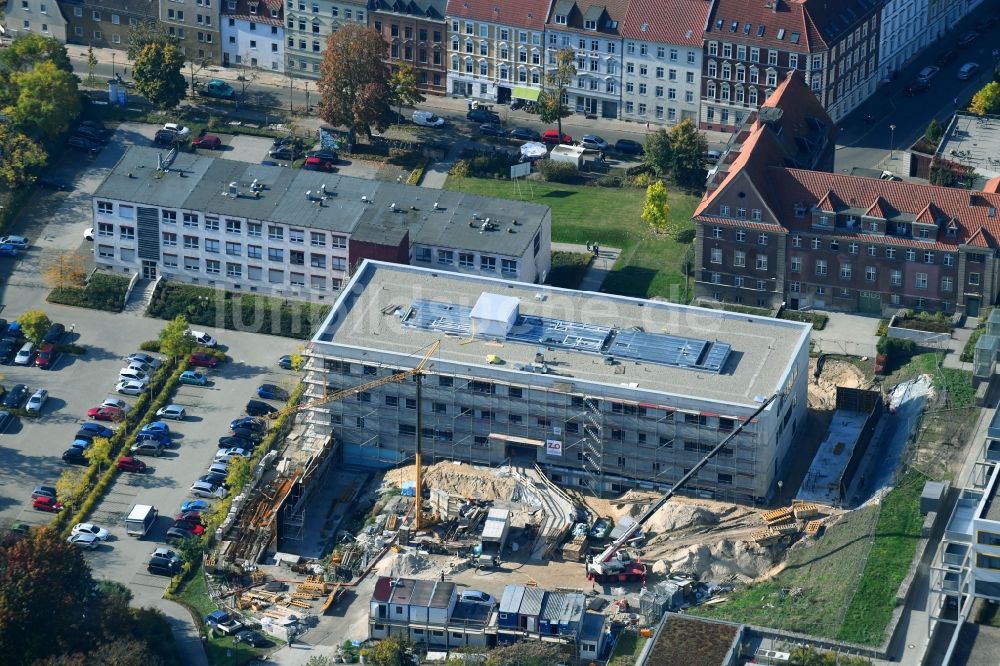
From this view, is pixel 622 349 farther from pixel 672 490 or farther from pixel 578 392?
pixel 672 490

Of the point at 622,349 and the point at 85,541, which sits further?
the point at 622,349

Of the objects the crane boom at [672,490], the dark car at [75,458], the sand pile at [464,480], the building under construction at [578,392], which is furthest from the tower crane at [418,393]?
the dark car at [75,458]

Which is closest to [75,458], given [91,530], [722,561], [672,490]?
[91,530]

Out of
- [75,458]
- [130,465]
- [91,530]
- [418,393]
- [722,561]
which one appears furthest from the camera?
[75,458]

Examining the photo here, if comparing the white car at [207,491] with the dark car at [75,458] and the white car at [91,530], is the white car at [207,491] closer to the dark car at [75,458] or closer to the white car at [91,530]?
the white car at [91,530]

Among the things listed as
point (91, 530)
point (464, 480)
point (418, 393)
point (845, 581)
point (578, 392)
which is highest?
point (578, 392)

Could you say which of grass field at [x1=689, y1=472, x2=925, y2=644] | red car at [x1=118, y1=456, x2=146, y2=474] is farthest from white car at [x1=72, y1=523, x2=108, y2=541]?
grass field at [x1=689, y1=472, x2=925, y2=644]

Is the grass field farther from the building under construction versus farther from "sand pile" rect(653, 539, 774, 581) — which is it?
the building under construction
